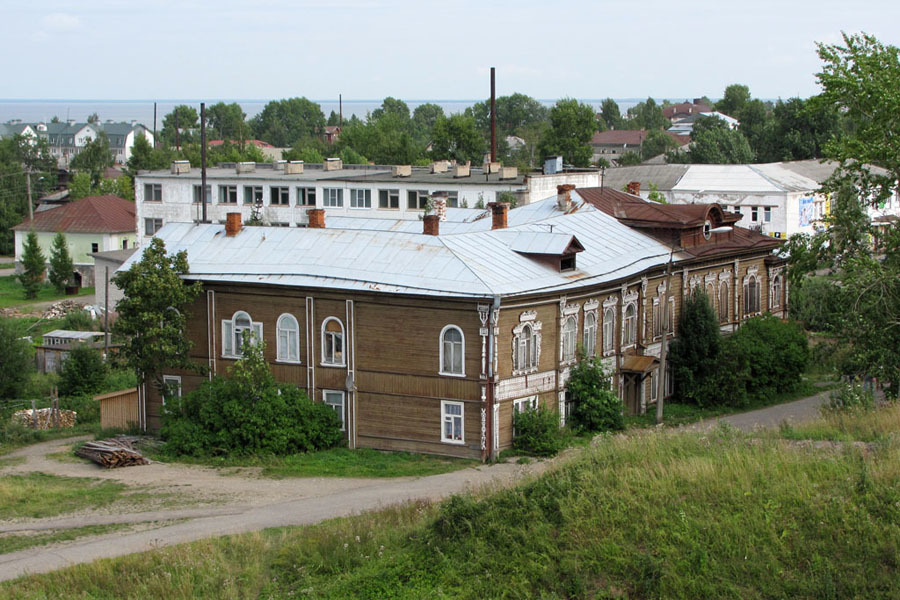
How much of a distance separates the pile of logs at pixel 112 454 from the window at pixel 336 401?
18.2 feet

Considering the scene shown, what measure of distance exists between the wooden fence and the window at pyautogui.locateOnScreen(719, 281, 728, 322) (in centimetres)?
2200

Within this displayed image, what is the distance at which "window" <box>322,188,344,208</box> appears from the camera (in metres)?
65.6

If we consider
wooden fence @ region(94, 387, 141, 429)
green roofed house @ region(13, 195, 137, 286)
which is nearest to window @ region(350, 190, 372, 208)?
green roofed house @ region(13, 195, 137, 286)

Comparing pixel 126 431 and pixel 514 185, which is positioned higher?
pixel 514 185

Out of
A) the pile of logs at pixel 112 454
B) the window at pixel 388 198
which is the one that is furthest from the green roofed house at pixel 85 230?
the pile of logs at pixel 112 454

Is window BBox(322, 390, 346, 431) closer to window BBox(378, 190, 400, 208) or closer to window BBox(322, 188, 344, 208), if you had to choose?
window BBox(378, 190, 400, 208)

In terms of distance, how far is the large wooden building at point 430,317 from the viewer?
30750 mm

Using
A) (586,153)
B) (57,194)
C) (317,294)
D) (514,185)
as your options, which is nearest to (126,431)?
(317,294)

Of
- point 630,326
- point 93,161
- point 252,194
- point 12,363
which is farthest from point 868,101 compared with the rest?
point 93,161

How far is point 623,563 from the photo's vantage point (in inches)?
Answer: 672

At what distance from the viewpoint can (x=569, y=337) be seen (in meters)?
33.1

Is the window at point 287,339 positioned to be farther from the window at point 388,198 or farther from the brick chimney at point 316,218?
the window at point 388,198

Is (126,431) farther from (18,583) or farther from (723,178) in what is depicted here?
(723,178)

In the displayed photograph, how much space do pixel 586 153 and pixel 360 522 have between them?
81.0m
